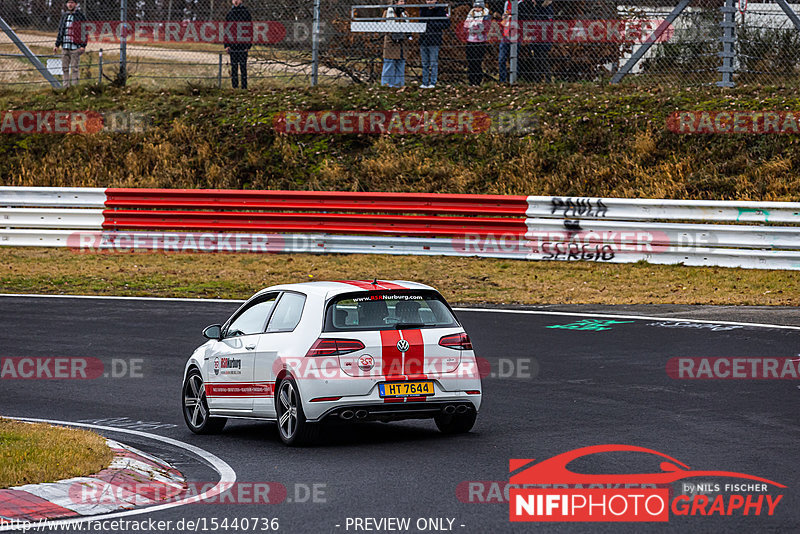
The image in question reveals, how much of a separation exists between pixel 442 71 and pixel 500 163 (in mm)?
3603

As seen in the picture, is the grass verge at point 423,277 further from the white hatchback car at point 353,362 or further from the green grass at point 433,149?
the white hatchback car at point 353,362

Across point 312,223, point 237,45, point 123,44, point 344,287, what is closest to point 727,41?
point 312,223

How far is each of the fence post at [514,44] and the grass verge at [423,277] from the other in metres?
6.37

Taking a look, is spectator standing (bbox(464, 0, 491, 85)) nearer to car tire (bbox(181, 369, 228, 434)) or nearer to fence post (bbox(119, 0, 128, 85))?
fence post (bbox(119, 0, 128, 85))

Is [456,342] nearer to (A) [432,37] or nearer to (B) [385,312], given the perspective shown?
(B) [385,312]

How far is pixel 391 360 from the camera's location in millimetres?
9172

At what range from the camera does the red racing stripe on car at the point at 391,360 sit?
30.1 feet

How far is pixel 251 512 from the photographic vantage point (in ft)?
22.8

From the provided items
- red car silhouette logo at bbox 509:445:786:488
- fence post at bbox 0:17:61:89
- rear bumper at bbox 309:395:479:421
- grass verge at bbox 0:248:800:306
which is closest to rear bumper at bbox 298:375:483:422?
rear bumper at bbox 309:395:479:421

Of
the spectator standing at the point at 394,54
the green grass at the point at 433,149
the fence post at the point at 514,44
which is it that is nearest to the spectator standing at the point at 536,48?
the fence post at the point at 514,44

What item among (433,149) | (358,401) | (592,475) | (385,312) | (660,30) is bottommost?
(592,475)

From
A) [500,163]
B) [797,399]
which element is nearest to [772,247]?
[500,163]

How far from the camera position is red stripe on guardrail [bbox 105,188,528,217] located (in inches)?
839

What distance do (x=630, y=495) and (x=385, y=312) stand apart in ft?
9.69
